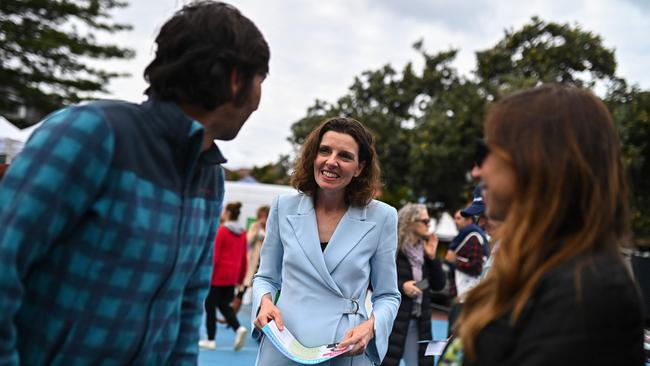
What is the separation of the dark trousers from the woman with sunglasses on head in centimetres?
772

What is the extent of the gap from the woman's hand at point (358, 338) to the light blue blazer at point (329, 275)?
0.18 feet

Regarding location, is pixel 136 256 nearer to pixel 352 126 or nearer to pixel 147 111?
pixel 147 111

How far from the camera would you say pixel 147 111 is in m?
1.60

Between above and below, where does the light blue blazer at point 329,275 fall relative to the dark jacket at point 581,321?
below

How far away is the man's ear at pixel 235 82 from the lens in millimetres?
1654

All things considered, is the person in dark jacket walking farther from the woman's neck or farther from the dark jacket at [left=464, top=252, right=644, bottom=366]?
the dark jacket at [left=464, top=252, right=644, bottom=366]

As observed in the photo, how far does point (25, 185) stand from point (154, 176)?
287 millimetres

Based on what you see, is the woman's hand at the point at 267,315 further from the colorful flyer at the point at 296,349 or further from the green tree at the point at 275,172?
the green tree at the point at 275,172

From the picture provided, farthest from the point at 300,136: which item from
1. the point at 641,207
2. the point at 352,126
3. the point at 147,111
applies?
the point at 147,111

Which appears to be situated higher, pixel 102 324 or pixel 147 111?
pixel 147 111

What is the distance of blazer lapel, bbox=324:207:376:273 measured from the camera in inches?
121

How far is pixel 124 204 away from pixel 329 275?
1.66m

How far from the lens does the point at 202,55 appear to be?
5.20 feet

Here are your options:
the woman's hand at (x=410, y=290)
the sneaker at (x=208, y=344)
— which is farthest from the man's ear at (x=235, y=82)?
the sneaker at (x=208, y=344)
